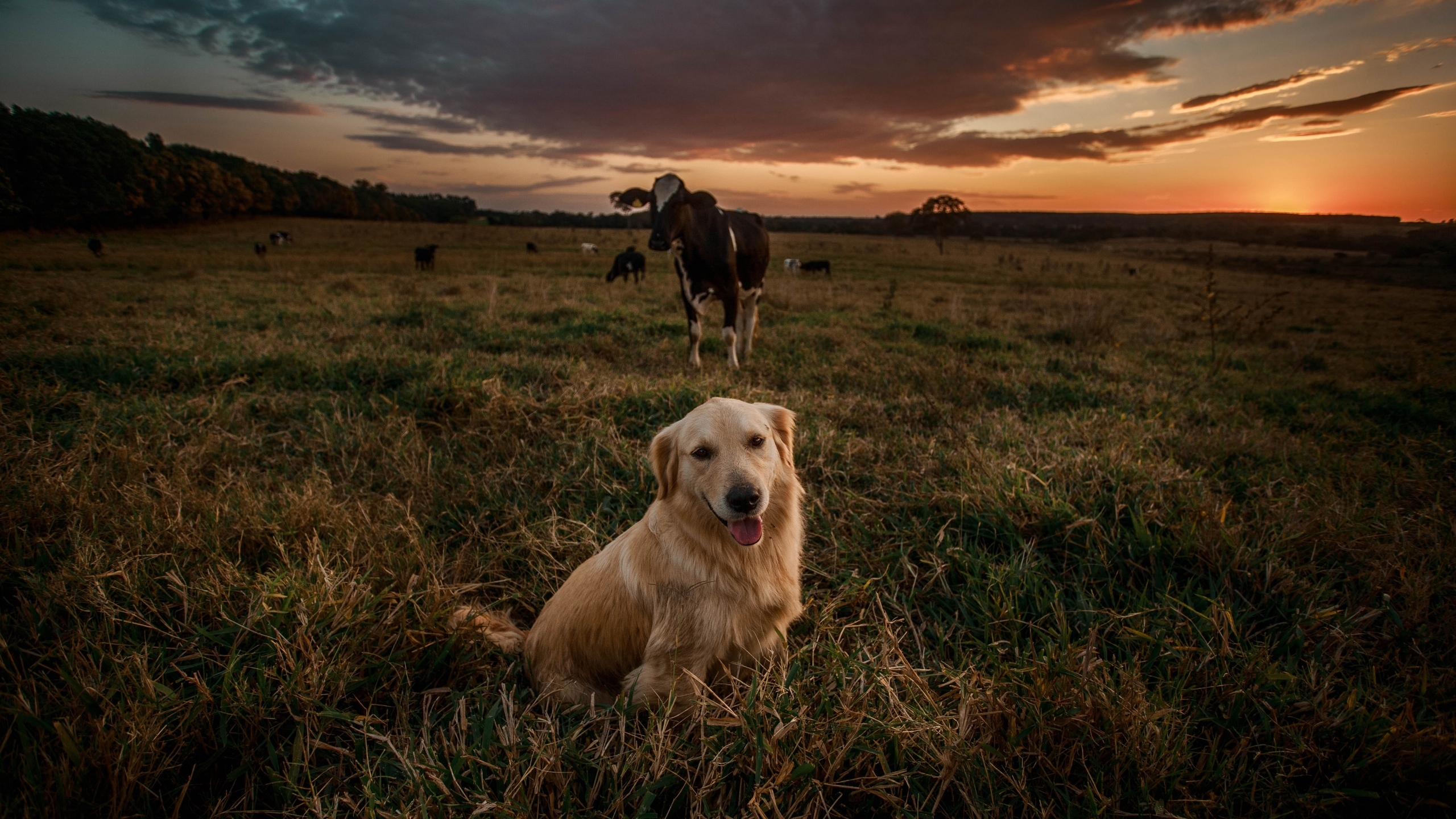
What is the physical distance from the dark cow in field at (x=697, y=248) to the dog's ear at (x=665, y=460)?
4957 mm

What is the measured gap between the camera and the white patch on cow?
751cm

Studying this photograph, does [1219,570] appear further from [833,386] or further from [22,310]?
[22,310]

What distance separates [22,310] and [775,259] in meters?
29.5

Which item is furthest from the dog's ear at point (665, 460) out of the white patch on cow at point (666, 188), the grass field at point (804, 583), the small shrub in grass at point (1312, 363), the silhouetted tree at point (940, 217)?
the silhouetted tree at point (940, 217)

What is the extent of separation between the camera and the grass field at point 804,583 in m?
1.65

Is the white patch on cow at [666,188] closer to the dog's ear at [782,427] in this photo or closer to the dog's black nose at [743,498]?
the dog's ear at [782,427]

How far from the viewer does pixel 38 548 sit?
2594 millimetres

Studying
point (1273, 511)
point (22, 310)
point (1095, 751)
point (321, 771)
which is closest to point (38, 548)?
point (321, 771)

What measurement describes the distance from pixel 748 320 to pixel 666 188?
238 cm

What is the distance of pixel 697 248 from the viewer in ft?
25.5

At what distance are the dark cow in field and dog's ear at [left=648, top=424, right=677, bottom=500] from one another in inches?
195

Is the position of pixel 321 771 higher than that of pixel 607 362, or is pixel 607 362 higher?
pixel 607 362

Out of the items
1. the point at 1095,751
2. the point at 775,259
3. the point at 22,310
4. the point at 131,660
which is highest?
the point at 775,259

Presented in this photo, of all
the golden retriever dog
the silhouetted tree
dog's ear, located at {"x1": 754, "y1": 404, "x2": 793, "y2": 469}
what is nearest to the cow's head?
dog's ear, located at {"x1": 754, "y1": 404, "x2": 793, "y2": 469}
